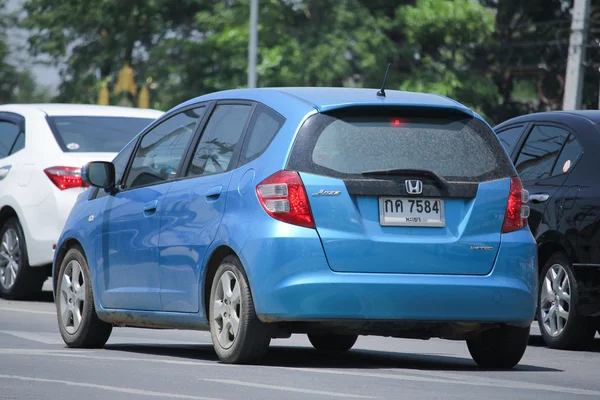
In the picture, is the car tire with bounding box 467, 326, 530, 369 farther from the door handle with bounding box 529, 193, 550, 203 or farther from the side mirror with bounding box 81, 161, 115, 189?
the side mirror with bounding box 81, 161, 115, 189

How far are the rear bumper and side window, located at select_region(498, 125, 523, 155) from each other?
371 centimetres

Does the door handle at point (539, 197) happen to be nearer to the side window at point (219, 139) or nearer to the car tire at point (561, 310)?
the car tire at point (561, 310)

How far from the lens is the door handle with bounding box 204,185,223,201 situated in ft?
27.7

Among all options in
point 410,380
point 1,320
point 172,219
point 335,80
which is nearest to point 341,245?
point 410,380

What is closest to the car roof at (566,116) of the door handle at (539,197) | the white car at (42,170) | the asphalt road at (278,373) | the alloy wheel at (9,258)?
the door handle at (539,197)

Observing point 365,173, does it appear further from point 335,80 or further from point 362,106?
point 335,80

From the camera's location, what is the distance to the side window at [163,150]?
9.20 metres

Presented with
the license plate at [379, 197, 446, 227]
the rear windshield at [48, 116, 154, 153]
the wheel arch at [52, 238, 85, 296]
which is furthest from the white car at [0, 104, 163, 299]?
the license plate at [379, 197, 446, 227]

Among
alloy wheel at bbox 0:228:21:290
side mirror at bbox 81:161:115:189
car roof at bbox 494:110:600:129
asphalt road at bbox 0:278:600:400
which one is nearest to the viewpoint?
asphalt road at bbox 0:278:600:400

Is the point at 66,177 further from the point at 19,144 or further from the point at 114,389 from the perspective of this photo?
the point at 114,389

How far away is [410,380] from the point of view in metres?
7.80

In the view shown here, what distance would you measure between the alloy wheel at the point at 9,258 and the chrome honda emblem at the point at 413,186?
720 cm

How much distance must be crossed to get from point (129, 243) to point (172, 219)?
1.97 ft

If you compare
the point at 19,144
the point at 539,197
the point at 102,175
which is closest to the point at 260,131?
the point at 102,175
